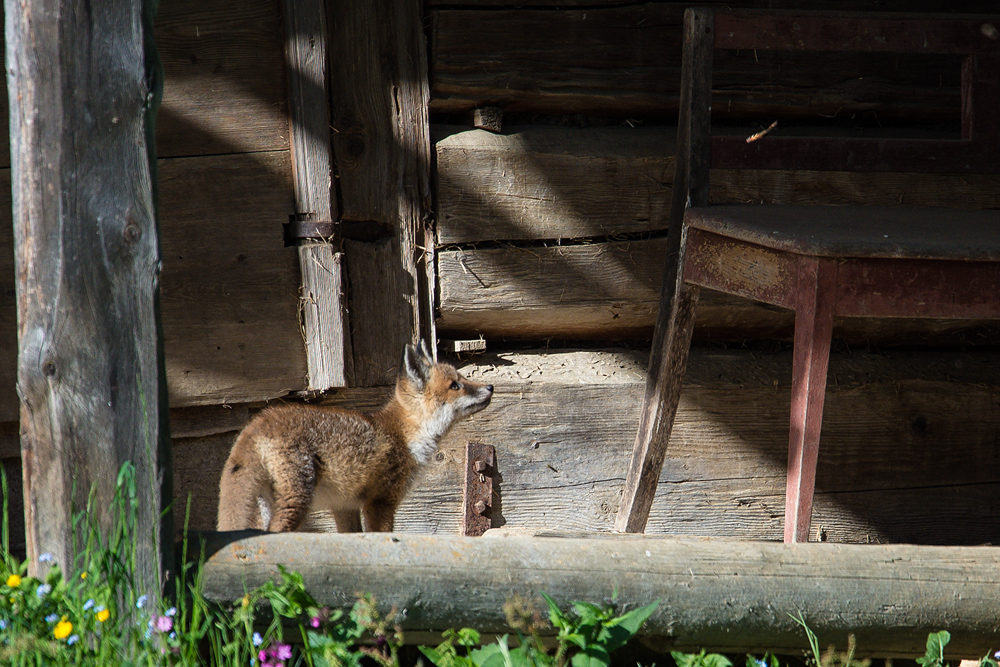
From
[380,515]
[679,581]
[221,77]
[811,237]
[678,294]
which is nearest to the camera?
[679,581]

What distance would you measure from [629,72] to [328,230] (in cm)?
130

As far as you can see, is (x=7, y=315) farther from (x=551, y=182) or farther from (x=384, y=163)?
(x=551, y=182)

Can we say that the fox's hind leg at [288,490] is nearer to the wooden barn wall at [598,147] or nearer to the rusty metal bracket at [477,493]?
the rusty metal bracket at [477,493]

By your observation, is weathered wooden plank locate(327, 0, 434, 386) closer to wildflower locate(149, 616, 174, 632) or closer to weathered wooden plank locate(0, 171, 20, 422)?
weathered wooden plank locate(0, 171, 20, 422)

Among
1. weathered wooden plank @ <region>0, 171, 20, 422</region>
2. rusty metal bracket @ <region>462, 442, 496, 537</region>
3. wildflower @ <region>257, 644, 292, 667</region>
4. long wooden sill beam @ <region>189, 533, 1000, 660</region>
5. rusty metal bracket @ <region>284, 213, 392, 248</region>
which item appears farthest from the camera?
rusty metal bracket @ <region>462, 442, 496, 537</region>

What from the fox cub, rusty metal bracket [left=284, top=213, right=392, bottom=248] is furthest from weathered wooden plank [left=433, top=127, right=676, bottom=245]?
the fox cub

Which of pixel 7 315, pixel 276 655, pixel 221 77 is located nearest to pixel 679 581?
pixel 276 655

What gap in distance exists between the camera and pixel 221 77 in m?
3.14

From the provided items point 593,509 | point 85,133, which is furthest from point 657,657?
point 85,133

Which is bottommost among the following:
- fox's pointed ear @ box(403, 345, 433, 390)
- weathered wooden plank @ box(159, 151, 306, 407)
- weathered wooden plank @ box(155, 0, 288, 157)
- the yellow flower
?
the yellow flower

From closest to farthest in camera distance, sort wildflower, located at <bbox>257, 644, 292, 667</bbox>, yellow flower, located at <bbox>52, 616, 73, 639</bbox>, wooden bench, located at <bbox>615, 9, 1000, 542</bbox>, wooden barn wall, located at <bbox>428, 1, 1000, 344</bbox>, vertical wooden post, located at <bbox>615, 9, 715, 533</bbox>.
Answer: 1. yellow flower, located at <bbox>52, 616, 73, 639</bbox>
2. wildflower, located at <bbox>257, 644, 292, 667</bbox>
3. wooden bench, located at <bbox>615, 9, 1000, 542</bbox>
4. vertical wooden post, located at <bbox>615, 9, 715, 533</bbox>
5. wooden barn wall, located at <bbox>428, 1, 1000, 344</bbox>

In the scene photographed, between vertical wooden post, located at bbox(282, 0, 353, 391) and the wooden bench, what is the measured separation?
1169 millimetres

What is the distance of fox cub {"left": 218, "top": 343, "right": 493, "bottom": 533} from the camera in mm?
2947

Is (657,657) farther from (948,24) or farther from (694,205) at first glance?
(948,24)
